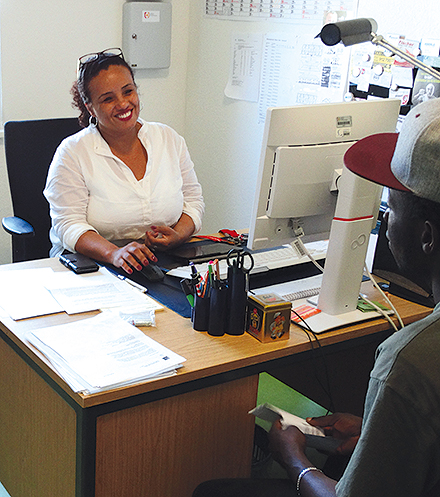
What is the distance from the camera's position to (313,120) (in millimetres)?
1617

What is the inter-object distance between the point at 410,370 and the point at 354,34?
115cm

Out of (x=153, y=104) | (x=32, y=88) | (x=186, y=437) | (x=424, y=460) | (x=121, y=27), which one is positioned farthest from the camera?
(x=153, y=104)

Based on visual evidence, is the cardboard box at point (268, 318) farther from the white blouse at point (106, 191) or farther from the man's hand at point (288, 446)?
the white blouse at point (106, 191)

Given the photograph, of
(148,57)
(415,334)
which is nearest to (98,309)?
(415,334)

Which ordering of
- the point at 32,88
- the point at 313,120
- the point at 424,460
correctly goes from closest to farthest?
the point at 424,460 < the point at 313,120 < the point at 32,88

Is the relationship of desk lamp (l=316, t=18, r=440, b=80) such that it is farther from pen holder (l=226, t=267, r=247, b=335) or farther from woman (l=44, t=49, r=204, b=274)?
woman (l=44, t=49, r=204, b=274)

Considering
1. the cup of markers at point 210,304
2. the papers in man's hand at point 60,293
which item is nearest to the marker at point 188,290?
the cup of markers at point 210,304

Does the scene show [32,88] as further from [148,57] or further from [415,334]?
[415,334]

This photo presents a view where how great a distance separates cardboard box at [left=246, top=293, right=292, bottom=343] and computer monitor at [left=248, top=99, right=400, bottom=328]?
19cm

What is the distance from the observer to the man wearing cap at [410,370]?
2.69ft

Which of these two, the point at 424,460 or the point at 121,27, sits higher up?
the point at 121,27

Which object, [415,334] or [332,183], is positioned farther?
[332,183]

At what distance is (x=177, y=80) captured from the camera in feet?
12.1

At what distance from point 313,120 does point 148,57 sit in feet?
6.75
